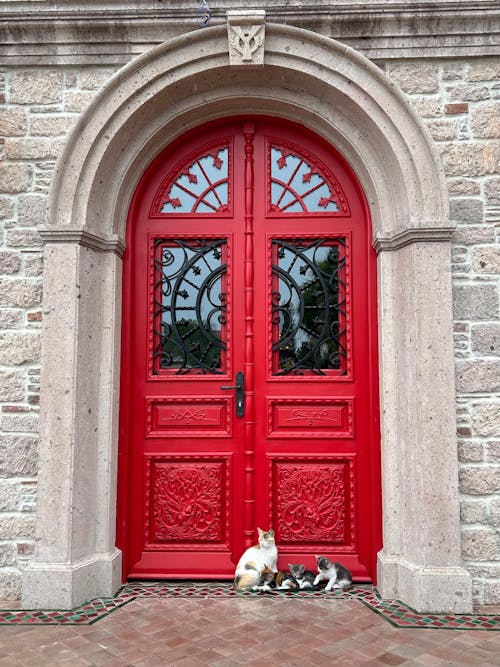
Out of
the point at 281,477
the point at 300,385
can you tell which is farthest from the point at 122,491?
the point at 300,385

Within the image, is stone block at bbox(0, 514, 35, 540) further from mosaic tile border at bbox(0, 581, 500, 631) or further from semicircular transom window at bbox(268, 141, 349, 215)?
semicircular transom window at bbox(268, 141, 349, 215)

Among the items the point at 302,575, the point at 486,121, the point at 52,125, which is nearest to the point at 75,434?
the point at 302,575

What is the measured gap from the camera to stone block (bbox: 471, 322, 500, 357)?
11.7 ft

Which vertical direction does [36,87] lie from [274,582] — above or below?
above

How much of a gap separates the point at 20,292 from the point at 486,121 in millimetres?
3392

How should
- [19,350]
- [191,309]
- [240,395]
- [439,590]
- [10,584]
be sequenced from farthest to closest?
[191,309] → [240,395] → [19,350] → [10,584] → [439,590]

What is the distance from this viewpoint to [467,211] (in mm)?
3664

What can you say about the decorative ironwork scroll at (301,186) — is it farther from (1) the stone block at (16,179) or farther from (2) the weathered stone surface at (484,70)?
(1) the stone block at (16,179)

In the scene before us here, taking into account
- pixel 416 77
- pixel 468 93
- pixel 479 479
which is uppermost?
pixel 416 77

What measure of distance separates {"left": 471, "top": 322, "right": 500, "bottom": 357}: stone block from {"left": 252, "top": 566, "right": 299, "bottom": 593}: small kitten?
1.97m

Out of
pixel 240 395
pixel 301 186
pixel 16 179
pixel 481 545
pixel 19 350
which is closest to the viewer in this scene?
pixel 481 545

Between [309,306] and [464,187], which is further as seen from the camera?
[309,306]

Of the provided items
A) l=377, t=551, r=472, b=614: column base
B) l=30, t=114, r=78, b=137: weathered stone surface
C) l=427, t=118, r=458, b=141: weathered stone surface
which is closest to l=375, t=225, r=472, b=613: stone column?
l=377, t=551, r=472, b=614: column base

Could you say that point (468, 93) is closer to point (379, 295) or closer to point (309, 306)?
point (379, 295)
